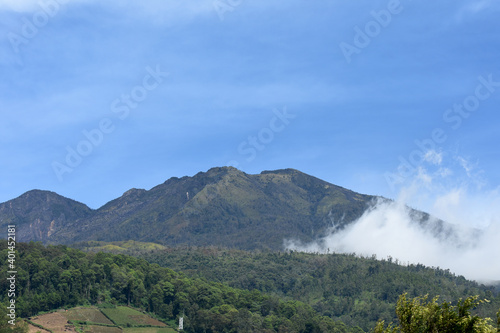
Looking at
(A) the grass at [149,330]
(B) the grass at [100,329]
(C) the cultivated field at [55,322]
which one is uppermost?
(C) the cultivated field at [55,322]

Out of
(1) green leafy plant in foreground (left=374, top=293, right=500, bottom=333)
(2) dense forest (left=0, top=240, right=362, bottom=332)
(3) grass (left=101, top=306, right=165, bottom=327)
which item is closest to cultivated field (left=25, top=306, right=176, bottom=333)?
(3) grass (left=101, top=306, right=165, bottom=327)

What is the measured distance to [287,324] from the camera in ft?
563

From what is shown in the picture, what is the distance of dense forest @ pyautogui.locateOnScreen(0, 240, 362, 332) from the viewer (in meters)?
164

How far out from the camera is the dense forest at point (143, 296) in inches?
6476

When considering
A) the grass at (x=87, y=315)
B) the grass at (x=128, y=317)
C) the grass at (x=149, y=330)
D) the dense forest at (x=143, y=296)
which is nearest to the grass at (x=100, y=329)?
the grass at (x=149, y=330)

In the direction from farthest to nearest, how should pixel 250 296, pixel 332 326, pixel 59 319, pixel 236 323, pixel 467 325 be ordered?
pixel 250 296
pixel 332 326
pixel 236 323
pixel 59 319
pixel 467 325

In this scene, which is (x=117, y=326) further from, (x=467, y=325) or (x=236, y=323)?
(x=467, y=325)

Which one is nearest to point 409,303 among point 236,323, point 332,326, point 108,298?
point 236,323

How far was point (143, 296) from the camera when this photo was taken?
189 m

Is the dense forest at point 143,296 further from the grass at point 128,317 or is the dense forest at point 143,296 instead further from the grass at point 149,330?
the grass at point 149,330

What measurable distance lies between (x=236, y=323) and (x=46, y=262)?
212 ft

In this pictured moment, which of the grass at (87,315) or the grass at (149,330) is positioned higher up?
the grass at (87,315)

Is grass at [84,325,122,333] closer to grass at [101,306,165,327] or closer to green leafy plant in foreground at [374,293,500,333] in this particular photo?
grass at [101,306,165,327]

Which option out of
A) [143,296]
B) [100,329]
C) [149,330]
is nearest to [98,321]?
[100,329]
